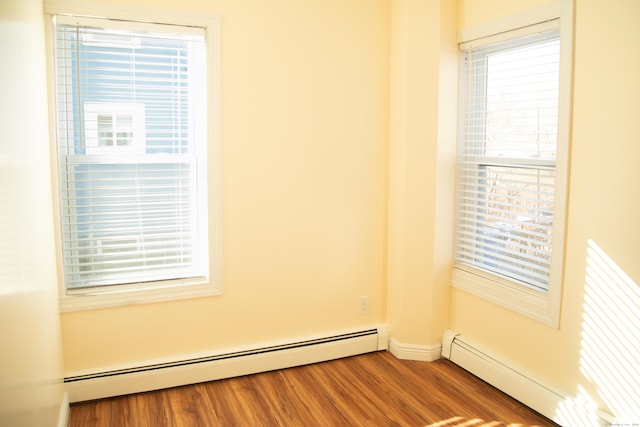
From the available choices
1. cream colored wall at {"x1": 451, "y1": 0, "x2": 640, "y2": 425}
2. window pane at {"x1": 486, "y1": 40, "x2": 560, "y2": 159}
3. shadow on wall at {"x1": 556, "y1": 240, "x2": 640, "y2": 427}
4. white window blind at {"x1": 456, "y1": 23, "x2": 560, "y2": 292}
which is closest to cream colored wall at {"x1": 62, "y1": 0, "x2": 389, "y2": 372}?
white window blind at {"x1": 456, "y1": 23, "x2": 560, "y2": 292}

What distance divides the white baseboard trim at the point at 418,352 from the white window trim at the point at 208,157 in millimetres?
1253

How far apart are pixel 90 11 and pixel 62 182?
897mm

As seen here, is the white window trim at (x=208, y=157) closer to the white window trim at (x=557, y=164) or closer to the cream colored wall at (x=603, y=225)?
the white window trim at (x=557, y=164)

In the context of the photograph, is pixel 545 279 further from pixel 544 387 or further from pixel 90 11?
pixel 90 11

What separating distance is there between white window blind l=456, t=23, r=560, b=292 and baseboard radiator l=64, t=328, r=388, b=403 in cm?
88

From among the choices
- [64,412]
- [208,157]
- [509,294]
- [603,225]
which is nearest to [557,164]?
[603,225]

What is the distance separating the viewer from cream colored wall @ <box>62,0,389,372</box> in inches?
124

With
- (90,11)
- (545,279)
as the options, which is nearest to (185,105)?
(90,11)

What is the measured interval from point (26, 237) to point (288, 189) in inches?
66.2

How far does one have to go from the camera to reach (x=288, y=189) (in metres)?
3.41

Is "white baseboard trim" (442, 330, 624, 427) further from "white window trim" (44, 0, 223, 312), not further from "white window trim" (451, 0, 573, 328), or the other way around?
"white window trim" (44, 0, 223, 312)

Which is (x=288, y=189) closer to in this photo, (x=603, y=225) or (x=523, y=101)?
(x=523, y=101)

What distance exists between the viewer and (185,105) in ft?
10.3

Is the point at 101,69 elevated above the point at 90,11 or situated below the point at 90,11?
below
